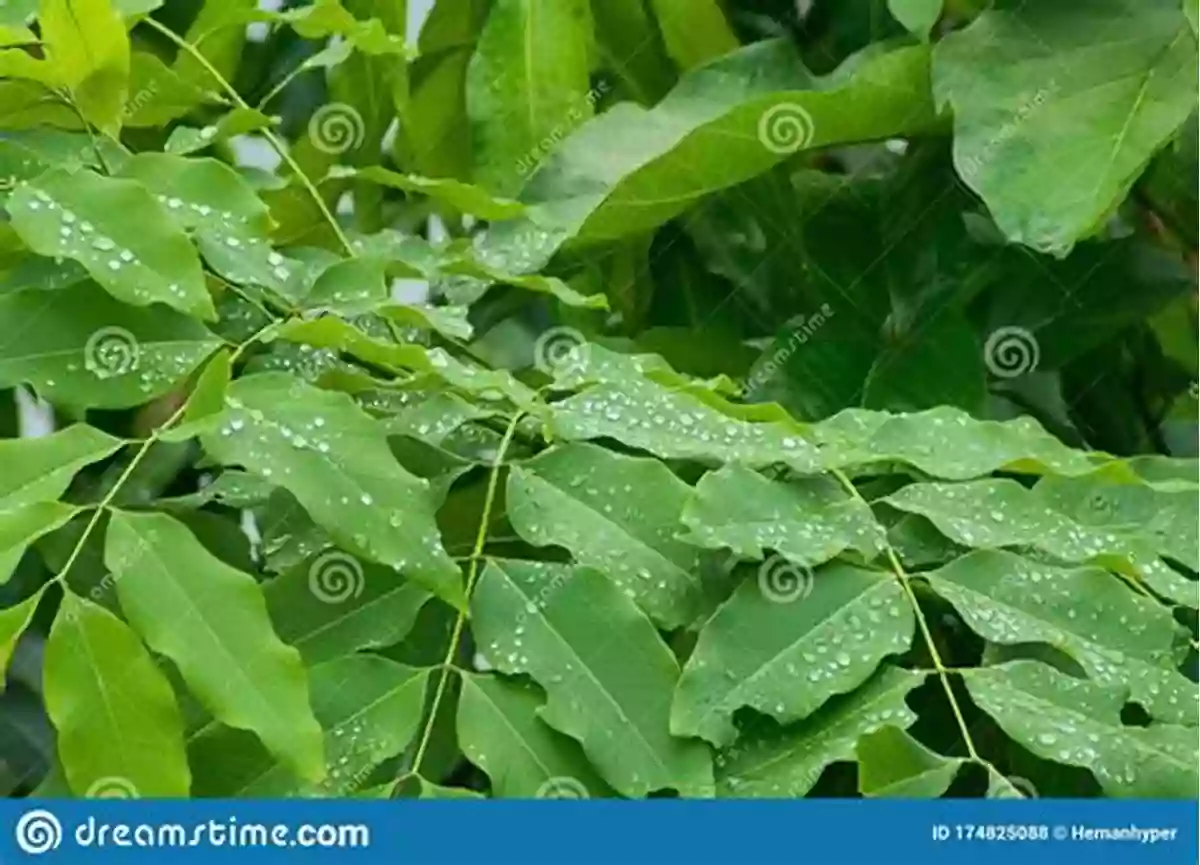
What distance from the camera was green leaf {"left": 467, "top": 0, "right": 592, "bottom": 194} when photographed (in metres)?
0.69

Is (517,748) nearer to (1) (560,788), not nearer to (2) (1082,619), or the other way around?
(1) (560,788)

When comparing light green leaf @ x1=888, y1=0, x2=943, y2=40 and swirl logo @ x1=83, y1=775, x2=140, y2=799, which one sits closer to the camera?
swirl logo @ x1=83, y1=775, x2=140, y2=799

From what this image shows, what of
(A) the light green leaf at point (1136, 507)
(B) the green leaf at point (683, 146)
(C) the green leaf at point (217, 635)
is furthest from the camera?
(B) the green leaf at point (683, 146)

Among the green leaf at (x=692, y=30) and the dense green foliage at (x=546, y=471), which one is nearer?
the dense green foliage at (x=546, y=471)

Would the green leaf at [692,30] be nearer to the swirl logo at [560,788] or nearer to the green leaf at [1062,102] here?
the green leaf at [1062,102]

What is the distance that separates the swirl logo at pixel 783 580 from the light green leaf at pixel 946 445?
37 millimetres

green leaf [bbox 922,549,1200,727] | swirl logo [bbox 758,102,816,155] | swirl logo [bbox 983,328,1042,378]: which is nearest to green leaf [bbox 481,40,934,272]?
swirl logo [bbox 758,102,816,155]

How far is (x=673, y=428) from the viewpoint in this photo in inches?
19.9

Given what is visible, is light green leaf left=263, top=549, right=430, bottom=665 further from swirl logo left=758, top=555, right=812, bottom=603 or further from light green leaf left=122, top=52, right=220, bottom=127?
light green leaf left=122, top=52, right=220, bottom=127

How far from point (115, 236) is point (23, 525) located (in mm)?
94

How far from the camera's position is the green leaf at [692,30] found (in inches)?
28.4

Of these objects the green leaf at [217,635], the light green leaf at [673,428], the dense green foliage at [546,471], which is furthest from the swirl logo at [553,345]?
the green leaf at [217,635]

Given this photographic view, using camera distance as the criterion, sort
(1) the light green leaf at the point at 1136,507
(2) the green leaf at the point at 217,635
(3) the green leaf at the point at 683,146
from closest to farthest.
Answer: (2) the green leaf at the point at 217,635
(1) the light green leaf at the point at 1136,507
(3) the green leaf at the point at 683,146

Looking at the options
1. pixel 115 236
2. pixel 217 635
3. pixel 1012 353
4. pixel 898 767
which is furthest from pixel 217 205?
pixel 1012 353
